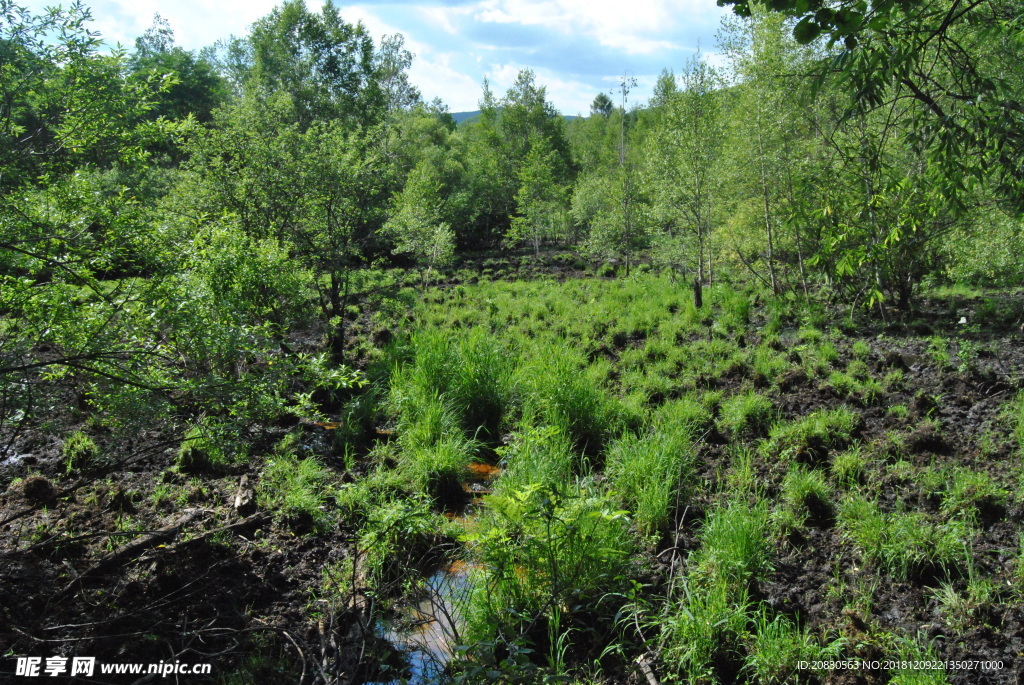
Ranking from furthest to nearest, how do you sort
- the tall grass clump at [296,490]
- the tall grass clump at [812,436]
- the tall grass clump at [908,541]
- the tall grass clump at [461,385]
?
the tall grass clump at [461,385] < the tall grass clump at [812,436] < the tall grass clump at [296,490] < the tall grass clump at [908,541]

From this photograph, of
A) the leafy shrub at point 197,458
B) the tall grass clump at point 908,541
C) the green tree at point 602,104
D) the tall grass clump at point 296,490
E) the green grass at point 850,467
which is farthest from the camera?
the green tree at point 602,104

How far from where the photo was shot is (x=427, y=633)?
12.6 ft

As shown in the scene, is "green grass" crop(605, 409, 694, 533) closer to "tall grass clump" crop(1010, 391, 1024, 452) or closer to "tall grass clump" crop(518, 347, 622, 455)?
"tall grass clump" crop(518, 347, 622, 455)

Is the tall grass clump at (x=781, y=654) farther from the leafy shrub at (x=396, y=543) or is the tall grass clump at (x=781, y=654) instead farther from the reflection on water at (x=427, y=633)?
the leafy shrub at (x=396, y=543)

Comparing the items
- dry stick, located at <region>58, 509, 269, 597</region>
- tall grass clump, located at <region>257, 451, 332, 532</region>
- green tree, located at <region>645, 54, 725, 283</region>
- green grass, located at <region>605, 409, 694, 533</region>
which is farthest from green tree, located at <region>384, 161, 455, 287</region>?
dry stick, located at <region>58, 509, 269, 597</region>

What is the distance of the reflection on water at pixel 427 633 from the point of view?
3.40 metres

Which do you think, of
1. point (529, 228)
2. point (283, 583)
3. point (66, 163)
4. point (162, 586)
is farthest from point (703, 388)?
point (529, 228)

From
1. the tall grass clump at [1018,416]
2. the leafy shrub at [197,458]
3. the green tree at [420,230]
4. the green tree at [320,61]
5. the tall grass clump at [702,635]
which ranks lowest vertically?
the tall grass clump at [702,635]

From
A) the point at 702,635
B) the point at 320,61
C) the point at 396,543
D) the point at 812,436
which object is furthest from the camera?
the point at 320,61

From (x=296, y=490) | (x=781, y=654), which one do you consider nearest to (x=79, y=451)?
(x=296, y=490)

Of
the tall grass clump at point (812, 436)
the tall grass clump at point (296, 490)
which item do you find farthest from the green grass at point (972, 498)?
the tall grass clump at point (296, 490)

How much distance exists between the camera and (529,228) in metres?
21.1

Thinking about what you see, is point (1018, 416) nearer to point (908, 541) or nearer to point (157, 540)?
point (908, 541)

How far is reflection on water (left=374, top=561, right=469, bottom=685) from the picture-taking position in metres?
3.40
